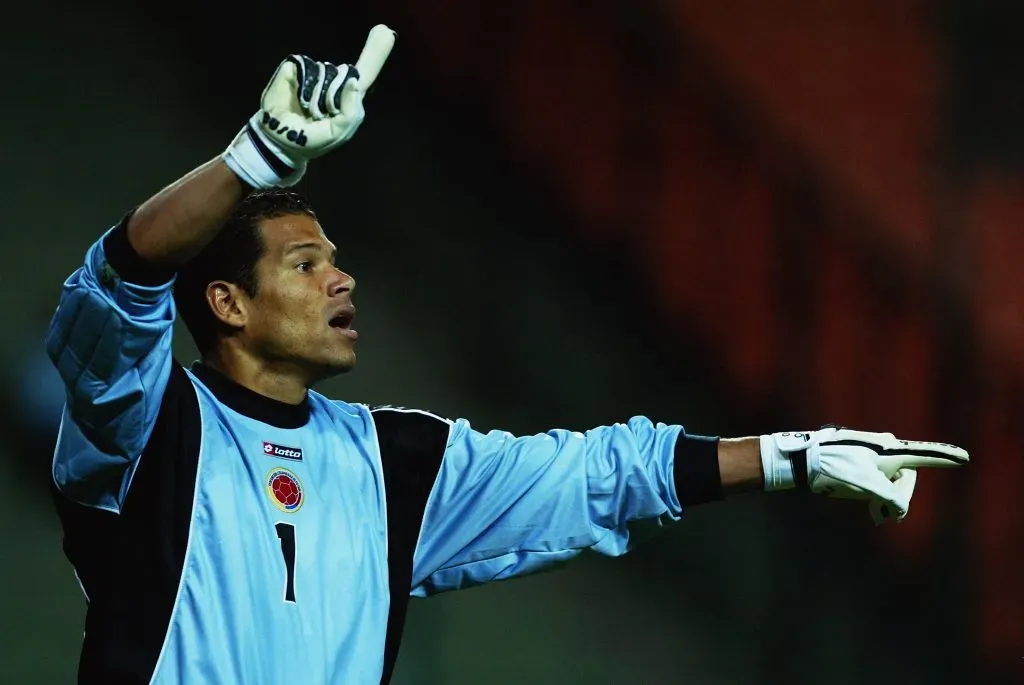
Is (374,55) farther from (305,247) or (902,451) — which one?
(902,451)

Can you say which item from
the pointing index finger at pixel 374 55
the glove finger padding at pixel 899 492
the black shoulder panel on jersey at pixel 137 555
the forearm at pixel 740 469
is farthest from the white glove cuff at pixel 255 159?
the glove finger padding at pixel 899 492

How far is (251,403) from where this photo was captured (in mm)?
1530

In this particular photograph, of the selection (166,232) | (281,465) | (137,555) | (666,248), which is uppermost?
(666,248)

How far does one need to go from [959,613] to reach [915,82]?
3.39 feet

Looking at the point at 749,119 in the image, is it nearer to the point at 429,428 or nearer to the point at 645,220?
the point at 645,220

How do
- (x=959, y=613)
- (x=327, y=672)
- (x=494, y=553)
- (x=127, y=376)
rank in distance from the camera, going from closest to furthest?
(x=127, y=376) → (x=327, y=672) → (x=494, y=553) → (x=959, y=613)

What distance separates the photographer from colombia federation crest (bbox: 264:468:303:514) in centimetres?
146

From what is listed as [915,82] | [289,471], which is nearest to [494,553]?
[289,471]

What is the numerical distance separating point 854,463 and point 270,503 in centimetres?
67

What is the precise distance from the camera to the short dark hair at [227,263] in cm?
162

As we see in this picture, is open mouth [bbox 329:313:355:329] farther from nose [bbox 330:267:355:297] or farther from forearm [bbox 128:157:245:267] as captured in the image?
forearm [bbox 128:157:245:267]

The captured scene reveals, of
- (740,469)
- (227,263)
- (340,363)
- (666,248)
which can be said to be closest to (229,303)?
(227,263)

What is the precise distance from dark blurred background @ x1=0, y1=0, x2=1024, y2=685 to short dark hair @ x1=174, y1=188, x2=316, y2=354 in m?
0.82

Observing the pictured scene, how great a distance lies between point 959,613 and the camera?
2.45 m
